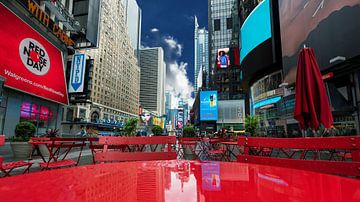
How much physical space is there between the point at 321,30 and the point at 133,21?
123984 mm

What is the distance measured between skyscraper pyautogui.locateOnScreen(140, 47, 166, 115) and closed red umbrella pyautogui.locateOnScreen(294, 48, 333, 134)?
133 metres

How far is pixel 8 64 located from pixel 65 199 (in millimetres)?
14778

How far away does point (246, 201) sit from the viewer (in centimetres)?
83

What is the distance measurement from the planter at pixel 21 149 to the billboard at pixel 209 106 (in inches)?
2019

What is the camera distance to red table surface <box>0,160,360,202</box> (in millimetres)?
875

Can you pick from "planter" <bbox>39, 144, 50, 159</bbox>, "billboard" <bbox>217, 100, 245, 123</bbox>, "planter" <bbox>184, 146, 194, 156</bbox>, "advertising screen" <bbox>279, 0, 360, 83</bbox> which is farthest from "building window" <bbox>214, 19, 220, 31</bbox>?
"planter" <bbox>39, 144, 50, 159</bbox>

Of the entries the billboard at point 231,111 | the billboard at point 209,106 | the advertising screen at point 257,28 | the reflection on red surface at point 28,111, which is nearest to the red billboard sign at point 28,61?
the reflection on red surface at point 28,111

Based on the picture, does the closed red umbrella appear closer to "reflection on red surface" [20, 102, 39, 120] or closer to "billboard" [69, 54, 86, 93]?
"reflection on red surface" [20, 102, 39, 120]

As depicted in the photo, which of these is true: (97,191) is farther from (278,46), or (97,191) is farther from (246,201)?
(278,46)

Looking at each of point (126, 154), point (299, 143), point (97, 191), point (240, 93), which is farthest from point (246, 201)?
point (240, 93)

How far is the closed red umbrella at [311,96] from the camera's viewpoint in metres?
4.59

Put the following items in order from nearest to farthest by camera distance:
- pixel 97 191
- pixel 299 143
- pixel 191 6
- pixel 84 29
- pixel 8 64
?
pixel 97 191 < pixel 299 143 < pixel 8 64 < pixel 191 6 < pixel 84 29

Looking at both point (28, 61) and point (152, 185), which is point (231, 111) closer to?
point (28, 61)

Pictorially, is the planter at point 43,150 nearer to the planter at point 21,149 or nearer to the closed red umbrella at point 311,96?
the planter at point 21,149
